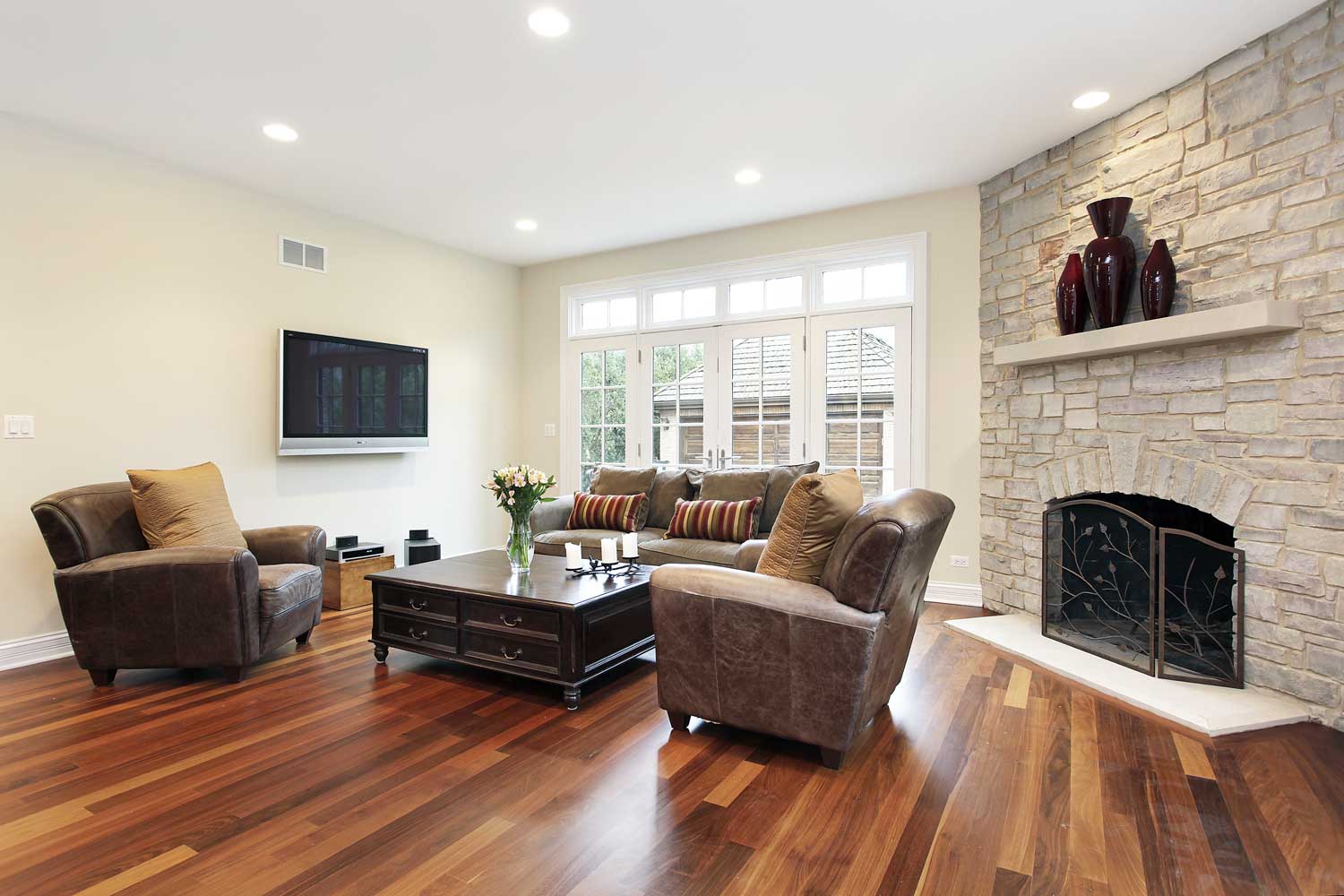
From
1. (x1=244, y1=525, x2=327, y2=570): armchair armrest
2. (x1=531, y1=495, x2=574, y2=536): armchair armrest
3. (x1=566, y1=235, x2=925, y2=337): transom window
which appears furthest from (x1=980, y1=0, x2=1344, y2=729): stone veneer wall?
(x1=244, y1=525, x2=327, y2=570): armchair armrest

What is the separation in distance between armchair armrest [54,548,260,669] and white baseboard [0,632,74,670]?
1.66ft

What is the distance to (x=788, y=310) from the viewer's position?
17.2 feet

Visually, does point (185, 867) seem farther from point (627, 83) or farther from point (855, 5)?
point (855, 5)

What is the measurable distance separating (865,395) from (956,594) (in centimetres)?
149

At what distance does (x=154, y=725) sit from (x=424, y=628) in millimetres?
1041

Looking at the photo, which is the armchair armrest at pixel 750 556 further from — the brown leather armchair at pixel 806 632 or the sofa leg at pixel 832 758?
the sofa leg at pixel 832 758

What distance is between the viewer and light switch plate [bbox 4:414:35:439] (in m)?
3.41

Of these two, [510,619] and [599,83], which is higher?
[599,83]

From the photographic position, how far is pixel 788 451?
5203mm

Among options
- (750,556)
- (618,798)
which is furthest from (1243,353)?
(618,798)

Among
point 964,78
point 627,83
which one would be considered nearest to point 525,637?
point 627,83

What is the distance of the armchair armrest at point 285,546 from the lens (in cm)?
370

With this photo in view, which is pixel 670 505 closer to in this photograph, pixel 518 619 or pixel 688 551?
pixel 688 551

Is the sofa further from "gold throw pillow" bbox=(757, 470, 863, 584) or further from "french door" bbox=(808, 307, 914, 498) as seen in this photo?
"gold throw pillow" bbox=(757, 470, 863, 584)
